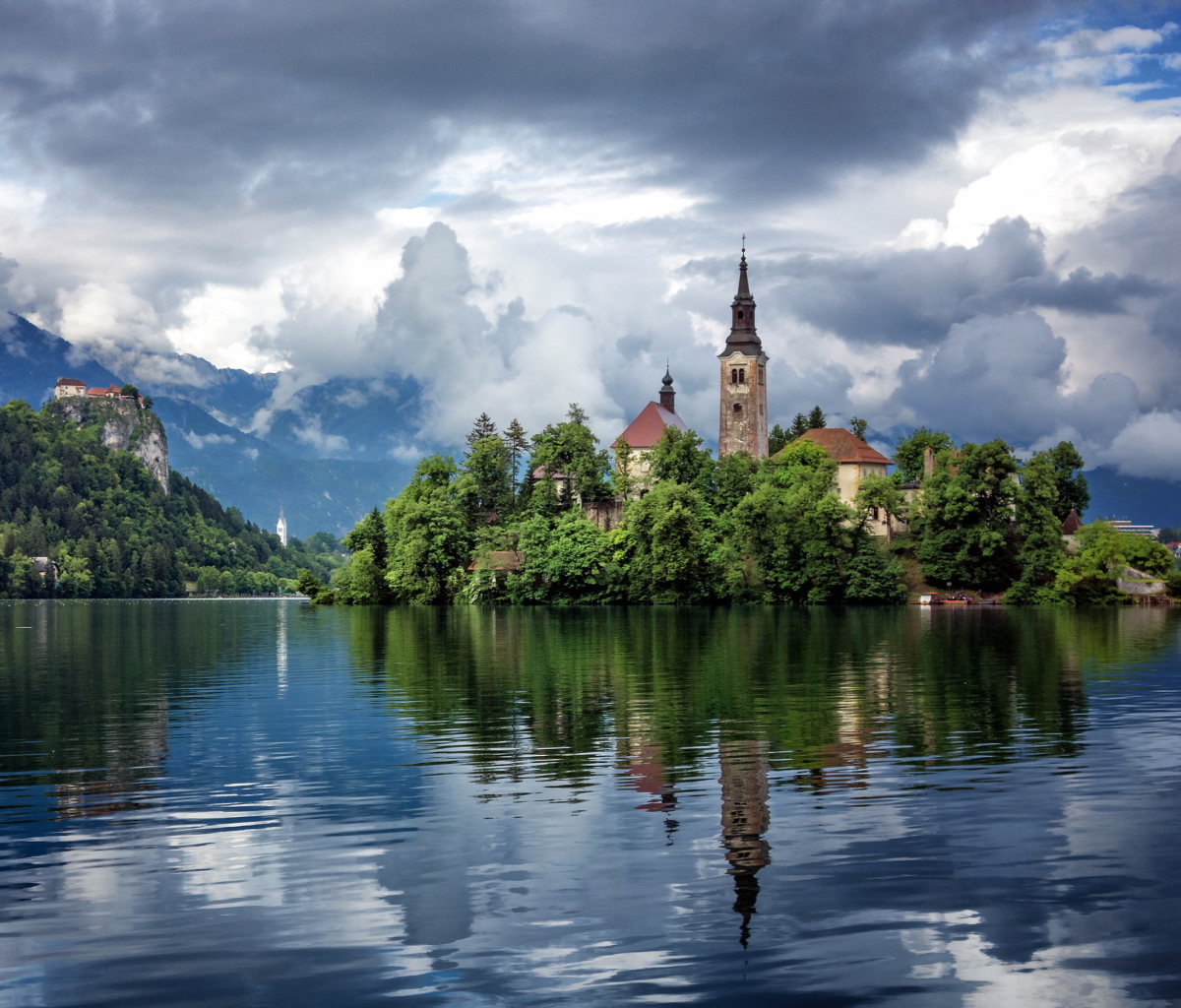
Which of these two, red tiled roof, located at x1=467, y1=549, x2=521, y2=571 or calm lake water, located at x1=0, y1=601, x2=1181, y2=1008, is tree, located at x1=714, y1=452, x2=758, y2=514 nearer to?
red tiled roof, located at x1=467, y1=549, x2=521, y2=571

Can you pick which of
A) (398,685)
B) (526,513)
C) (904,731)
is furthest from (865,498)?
(904,731)

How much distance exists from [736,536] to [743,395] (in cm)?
A: 3933

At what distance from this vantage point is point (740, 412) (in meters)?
148

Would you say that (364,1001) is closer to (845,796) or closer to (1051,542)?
(845,796)

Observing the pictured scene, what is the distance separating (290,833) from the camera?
16.6 meters

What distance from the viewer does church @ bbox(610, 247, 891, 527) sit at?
138250mm

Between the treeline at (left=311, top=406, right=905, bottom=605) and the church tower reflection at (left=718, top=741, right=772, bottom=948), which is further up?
the treeline at (left=311, top=406, right=905, bottom=605)

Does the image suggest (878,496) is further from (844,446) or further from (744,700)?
(744,700)

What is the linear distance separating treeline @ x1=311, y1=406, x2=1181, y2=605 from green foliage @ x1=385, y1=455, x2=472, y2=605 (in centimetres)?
17

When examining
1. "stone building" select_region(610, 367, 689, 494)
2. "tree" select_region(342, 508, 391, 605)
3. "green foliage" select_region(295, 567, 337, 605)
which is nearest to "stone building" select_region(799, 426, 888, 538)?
"stone building" select_region(610, 367, 689, 494)

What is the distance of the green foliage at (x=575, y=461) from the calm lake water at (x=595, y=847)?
9038 centimetres

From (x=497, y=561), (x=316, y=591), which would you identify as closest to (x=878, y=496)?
(x=497, y=561)

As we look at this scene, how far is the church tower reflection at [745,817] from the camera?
13.6 meters

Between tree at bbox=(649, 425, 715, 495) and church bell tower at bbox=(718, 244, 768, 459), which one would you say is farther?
church bell tower at bbox=(718, 244, 768, 459)
